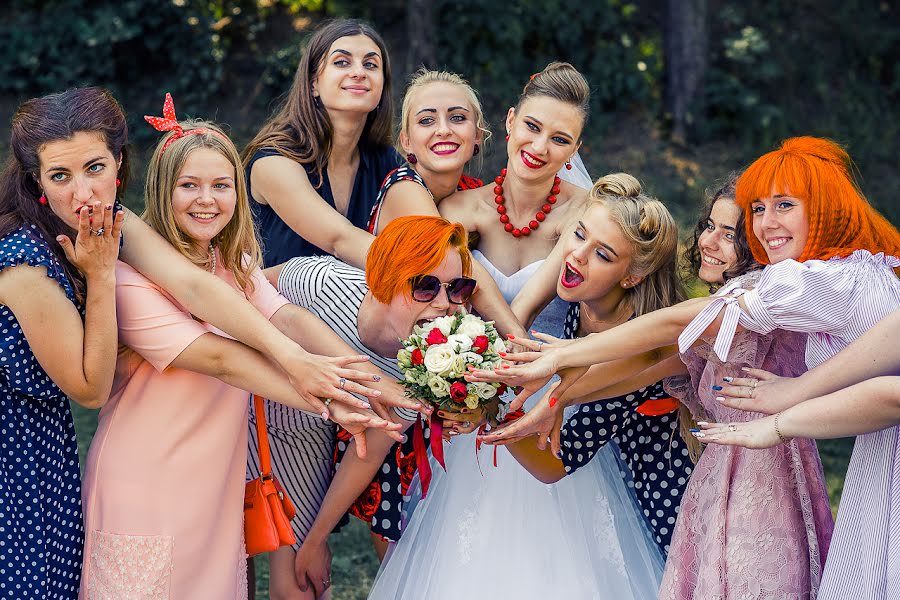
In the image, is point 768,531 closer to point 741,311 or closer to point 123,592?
point 741,311

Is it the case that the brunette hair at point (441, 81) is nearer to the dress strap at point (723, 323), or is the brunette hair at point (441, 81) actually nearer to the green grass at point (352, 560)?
the dress strap at point (723, 323)

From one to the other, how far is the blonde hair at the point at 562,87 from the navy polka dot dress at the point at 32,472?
211 centimetres

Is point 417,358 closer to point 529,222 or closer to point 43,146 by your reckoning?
point 529,222

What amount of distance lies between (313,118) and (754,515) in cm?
255

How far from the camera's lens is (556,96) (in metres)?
4.32

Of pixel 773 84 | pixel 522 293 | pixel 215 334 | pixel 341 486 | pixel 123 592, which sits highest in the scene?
pixel 773 84

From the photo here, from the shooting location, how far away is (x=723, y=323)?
3195mm

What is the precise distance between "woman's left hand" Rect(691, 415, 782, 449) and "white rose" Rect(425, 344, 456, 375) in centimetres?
82

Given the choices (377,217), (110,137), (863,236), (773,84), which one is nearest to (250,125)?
(773,84)

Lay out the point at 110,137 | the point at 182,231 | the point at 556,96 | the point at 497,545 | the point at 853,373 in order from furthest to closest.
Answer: the point at 556,96 → the point at 497,545 → the point at 182,231 → the point at 110,137 → the point at 853,373

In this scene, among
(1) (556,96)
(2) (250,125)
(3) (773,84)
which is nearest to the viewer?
(1) (556,96)

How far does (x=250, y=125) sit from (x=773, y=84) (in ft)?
20.4

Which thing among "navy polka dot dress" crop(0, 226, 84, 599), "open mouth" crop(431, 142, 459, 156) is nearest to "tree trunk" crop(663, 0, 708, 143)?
"open mouth" crop(431, 142, 459, 156)

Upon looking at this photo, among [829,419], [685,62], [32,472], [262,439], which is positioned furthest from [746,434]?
[685,62]
